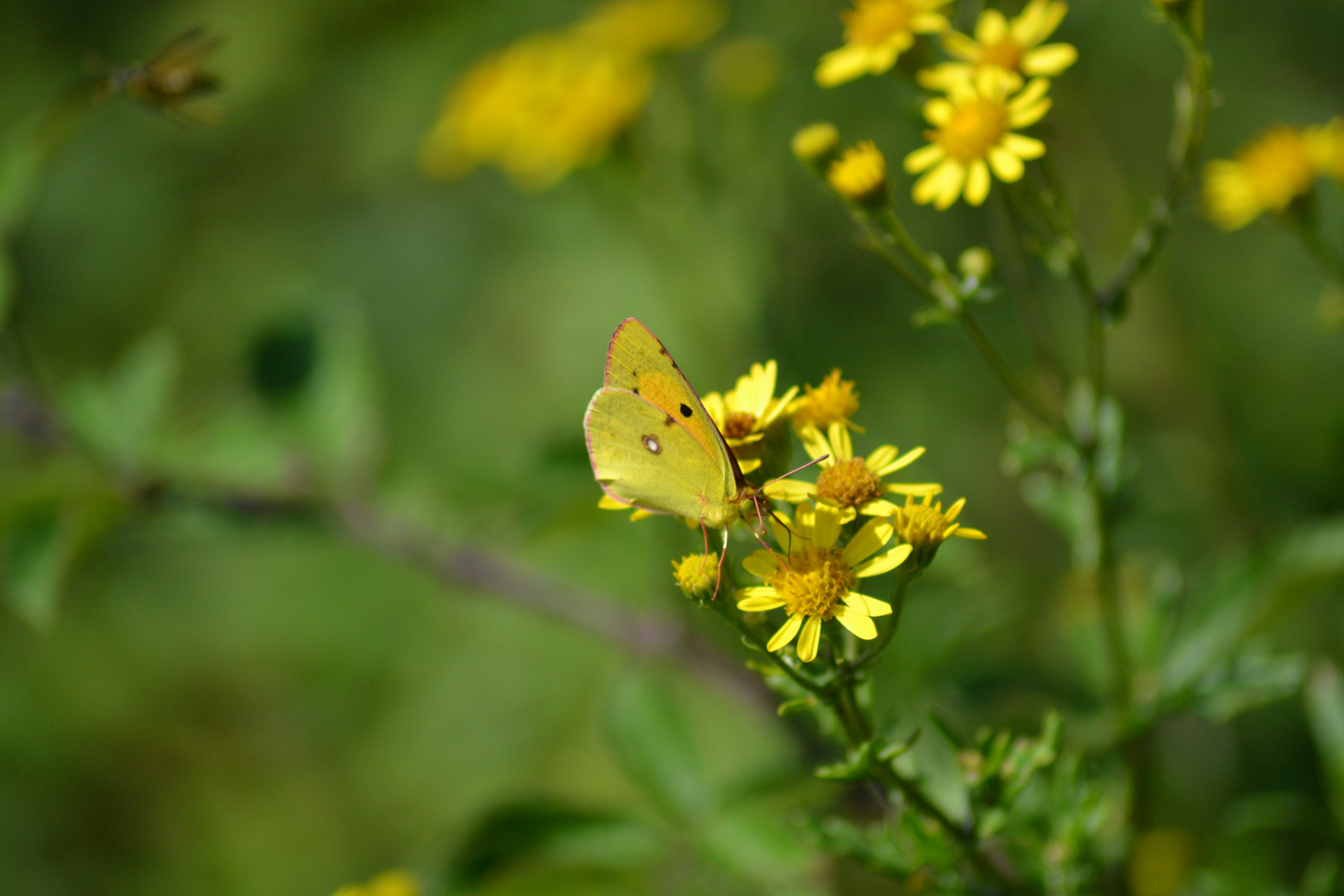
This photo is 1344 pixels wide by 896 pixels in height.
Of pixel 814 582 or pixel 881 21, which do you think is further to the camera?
pixel 881 21

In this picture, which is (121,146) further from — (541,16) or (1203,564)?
(1203,564)

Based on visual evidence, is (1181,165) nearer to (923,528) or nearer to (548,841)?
(923,528)

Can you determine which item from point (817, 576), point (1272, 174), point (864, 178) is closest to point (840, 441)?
point (817, 576)

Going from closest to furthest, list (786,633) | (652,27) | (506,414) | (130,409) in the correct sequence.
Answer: (786,633) → (130,409) → (652,27) → (506,414)

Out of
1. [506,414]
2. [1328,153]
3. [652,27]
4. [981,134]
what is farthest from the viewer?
[506,414]

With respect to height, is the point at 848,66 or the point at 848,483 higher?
the point at 848,66

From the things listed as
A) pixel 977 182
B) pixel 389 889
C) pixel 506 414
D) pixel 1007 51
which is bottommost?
pixel 506 414

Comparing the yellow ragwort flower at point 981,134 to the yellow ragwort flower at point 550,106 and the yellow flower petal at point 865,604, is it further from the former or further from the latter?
the yellow ragwort flower at point 550,106

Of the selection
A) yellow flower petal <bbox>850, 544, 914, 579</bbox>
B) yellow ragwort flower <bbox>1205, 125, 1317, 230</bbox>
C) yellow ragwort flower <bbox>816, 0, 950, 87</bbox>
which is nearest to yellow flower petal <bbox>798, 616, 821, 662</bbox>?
yellow flower petal <bbox>850, 544, 914, 579</bbox>
